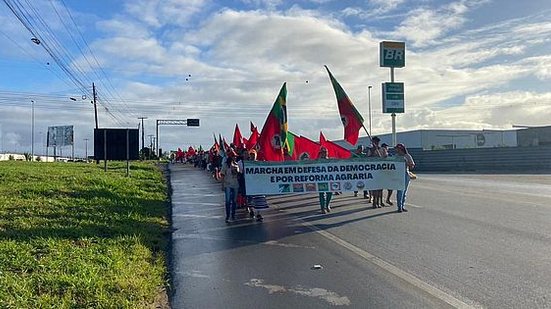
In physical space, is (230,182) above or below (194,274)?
above

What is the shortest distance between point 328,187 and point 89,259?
7.35 meters

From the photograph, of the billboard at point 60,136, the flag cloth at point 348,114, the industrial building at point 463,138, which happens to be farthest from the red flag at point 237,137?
the billboard at point 60,136

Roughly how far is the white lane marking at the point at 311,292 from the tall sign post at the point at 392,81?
99.9ft

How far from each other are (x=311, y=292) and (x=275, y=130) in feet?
30.4

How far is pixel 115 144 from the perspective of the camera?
32188 mm

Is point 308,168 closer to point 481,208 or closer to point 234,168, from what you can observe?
point 234,168

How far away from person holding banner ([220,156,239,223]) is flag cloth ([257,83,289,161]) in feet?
8.32

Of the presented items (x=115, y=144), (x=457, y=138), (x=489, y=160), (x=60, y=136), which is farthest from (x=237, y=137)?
(x=60, y=136)

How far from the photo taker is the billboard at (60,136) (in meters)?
119

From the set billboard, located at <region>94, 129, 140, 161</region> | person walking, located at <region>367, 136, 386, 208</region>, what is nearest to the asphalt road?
person walking, located at <region>367, 136, 386, 208</region>

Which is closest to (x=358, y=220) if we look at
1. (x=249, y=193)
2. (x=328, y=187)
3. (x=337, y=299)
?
(x=328, y=187)

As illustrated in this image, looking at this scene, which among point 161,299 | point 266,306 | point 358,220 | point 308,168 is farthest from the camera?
point 308,168

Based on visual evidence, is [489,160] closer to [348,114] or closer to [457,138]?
[348,114]

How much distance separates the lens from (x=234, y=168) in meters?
12.8
